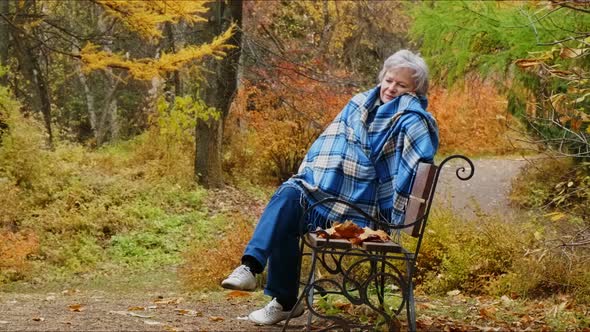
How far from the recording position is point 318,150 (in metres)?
3.89

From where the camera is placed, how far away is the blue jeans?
11.6 feet

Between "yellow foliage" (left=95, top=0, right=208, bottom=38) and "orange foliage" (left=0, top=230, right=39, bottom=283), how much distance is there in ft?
8.96

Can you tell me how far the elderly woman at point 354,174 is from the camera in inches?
139

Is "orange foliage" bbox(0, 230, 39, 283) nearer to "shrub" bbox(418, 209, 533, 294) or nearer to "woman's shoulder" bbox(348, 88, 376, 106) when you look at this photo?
"shrub" bbox(418, 209, 533, 294)

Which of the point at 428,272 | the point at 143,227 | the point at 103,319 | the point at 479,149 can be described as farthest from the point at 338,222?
the point at 479,149

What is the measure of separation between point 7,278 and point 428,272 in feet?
13.9

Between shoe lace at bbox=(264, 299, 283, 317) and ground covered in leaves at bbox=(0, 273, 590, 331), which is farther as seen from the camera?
shoe lace at bbox=(264, 299, 283, 317)

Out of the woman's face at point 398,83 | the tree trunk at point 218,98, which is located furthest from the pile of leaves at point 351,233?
the tree trunk at point 218,98

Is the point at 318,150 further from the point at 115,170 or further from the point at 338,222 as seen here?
the point at 115,170

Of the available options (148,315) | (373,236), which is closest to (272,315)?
(148,315)

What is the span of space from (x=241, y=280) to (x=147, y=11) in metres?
6.51

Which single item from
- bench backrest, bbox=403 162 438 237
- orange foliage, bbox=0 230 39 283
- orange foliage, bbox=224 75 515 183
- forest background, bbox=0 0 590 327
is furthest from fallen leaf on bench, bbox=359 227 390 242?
orange foliage, bbox=224 75 515 183

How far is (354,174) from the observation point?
3734mm

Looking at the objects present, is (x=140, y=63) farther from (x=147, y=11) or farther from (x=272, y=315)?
(x=272, y=315)
